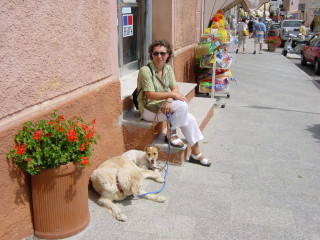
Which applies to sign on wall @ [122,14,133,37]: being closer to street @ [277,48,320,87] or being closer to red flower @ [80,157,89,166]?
red flower @ [80,157,89,166]

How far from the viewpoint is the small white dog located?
4445 millimetres

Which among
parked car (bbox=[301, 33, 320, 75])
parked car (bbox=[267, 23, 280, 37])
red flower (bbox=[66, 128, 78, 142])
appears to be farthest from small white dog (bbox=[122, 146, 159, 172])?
parked car (bbox=[267, 23, 280, 37])

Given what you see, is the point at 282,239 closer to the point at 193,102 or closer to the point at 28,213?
the point at 28,213

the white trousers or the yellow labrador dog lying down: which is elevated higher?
the white trousers

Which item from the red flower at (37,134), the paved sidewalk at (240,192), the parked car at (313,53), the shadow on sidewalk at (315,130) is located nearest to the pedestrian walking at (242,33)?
the parked car at (313,53)

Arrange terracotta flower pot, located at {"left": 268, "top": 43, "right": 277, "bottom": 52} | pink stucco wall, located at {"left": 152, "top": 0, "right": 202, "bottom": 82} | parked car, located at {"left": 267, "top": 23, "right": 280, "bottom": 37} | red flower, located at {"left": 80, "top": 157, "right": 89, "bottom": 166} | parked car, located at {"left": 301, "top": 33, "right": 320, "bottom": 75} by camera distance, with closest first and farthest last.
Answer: red flower, located at {"left": 80, "top": 157, "right": 89, "bottom": 166} → pink stucco wall, located at {"left": 152, "top": 0, "right": 202, "bottom": 82} → parked car, located at {"left": 301, "top": 33, "right": 320, "bottom": 75} → terracotta flower pot, located at {"left": 268, "top": 43, "right": 277, "bottom": 52} → parked car, located at {"left": 267, "top": 23, "right": 280, "bottom": 37}

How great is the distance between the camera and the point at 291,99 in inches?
371

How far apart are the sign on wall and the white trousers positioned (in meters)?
1.97

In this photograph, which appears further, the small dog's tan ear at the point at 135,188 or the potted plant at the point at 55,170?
the small dog's tan ear at the point at 135,188

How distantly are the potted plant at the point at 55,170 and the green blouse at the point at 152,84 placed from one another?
5.21ft

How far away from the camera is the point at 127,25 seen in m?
6.32

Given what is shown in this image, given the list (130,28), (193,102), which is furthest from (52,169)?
(193,102)

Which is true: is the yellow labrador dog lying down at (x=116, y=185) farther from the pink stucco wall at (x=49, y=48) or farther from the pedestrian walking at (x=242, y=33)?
the pedestrian walking at (x=242, y=33)

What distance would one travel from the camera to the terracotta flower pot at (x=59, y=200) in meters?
2.99
